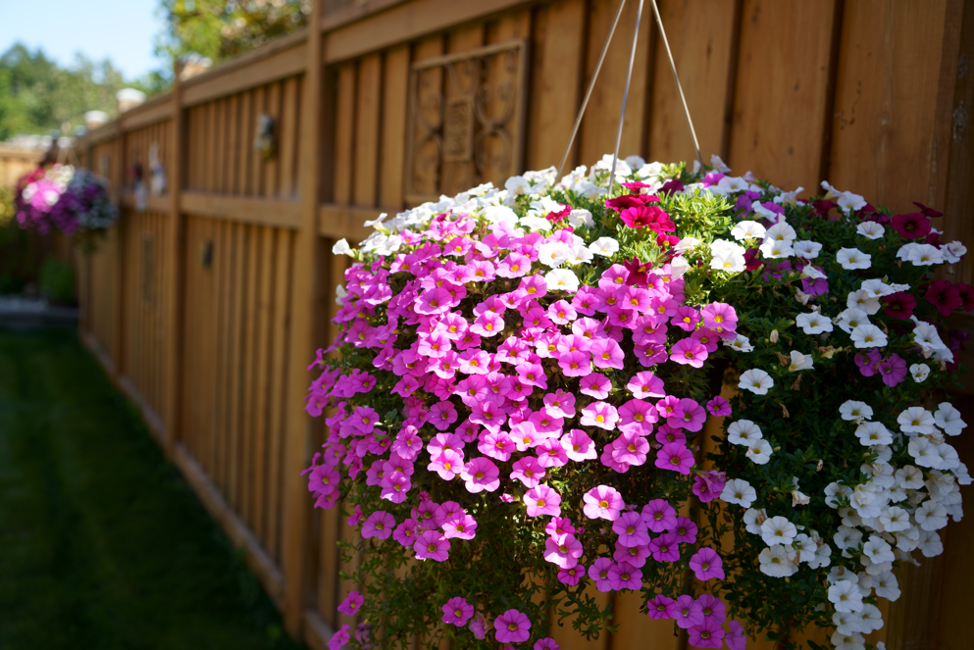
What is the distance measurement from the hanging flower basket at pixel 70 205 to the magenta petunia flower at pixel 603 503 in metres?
7.54

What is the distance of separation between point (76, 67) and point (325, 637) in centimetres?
7220

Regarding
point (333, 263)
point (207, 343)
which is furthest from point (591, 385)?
point (207, 343)

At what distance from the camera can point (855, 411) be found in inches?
42.4

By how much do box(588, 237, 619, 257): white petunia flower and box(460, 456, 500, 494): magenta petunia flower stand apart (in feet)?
1.18

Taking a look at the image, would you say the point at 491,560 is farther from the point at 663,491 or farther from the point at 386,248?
the point at 386,248

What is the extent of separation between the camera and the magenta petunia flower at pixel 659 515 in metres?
1.06

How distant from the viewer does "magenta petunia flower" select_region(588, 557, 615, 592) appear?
1.06 meters

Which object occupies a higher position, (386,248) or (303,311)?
(386,248)

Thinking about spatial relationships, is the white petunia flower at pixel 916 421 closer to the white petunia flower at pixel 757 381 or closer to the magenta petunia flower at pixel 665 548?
the white petunia flower at pixel 757 381

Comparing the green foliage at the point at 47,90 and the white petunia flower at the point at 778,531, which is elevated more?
the green foliage at the point at 47,90

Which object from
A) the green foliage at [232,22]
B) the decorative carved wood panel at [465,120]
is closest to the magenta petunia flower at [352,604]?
the decorative carved wood panel at [465,120]

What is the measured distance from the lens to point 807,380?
3.72 feet

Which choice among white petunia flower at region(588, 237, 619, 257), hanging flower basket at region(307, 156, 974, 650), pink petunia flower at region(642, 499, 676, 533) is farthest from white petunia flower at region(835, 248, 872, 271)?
pink petunia flower at region(642, 499, 676, 533)

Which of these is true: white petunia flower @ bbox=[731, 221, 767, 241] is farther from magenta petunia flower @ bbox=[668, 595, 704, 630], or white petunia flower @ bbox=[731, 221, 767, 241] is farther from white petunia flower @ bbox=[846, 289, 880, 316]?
magenta petunia flower @ bbox=[668, 595, 704, 630]
